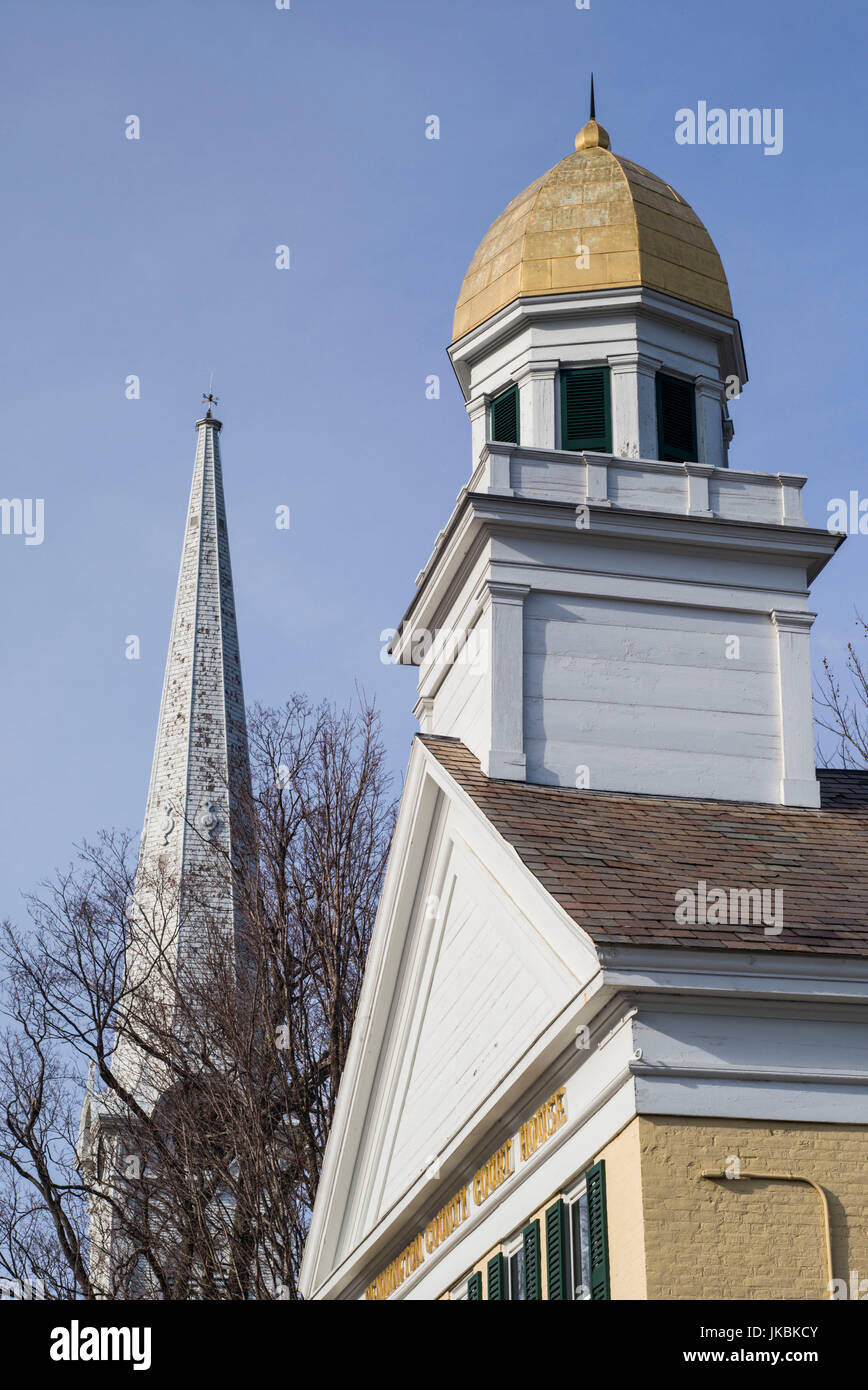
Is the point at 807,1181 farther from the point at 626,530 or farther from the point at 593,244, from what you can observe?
the point at 593,244

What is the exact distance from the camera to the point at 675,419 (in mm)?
22625

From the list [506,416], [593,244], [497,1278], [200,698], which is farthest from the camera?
Result: [200,698]

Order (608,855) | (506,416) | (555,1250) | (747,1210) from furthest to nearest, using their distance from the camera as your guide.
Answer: (506,416) < (608,855) < (555,1250) < (747,1210)

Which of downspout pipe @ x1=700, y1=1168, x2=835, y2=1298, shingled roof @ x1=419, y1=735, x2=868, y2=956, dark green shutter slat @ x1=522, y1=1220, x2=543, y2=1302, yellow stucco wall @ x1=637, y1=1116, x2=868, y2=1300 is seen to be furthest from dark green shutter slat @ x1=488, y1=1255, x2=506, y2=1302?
shingled roof @ x1=419, y1=735, x2=868, y2=956

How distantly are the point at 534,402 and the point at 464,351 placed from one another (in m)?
1.69

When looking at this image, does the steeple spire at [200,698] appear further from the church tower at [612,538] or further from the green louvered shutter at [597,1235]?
the green louvered shutter at [597,1235]

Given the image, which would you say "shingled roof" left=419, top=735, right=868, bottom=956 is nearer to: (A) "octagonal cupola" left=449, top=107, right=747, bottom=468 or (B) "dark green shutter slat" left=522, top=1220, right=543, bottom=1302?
(B) "dark green shutter slat" left=522, top=1220, right=543, bottom=1302

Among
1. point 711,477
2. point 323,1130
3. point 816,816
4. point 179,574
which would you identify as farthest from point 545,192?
point 179,574

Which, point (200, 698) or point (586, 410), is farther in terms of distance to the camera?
point (200, 698)

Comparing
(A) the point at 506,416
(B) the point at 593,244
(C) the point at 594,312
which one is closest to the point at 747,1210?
(A) the point at 506,416

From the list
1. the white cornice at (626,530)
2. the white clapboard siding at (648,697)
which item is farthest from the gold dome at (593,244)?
the white clapboard siding at (648,697)

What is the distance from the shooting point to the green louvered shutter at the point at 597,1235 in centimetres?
1388

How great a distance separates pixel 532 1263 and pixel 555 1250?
534mm
